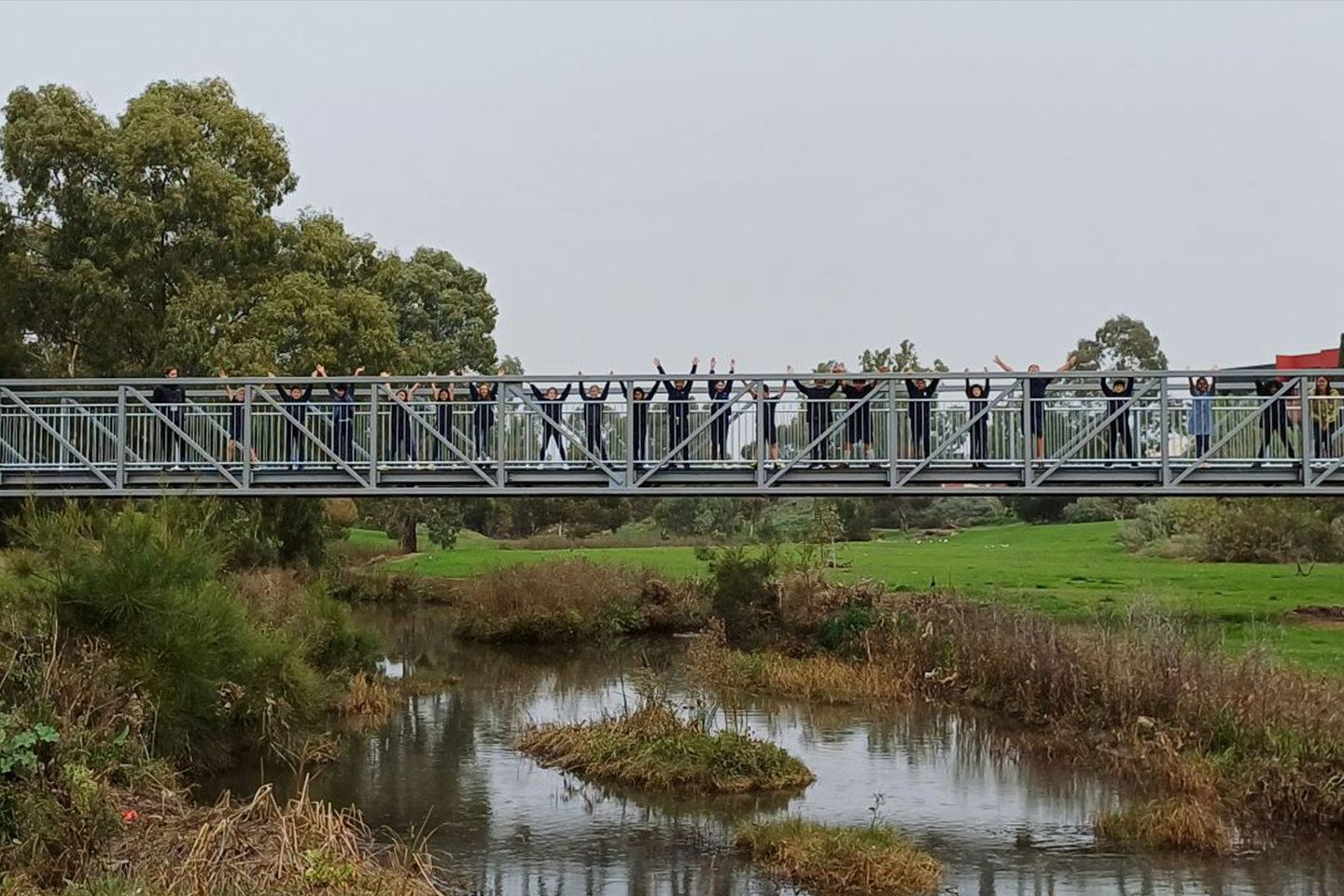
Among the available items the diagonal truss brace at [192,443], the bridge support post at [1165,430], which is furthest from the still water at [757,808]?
the bridge support post at [1165,430]

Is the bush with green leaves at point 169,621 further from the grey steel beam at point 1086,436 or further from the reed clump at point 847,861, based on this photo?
the grey steel beam at point 1086,436

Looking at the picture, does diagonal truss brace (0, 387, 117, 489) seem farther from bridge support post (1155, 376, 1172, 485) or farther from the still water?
bridge support post (1155, 376, 1172, 485)

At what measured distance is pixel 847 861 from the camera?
12.3 m

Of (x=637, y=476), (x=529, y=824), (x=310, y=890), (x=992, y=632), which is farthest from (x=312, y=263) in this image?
(x=310, y=890)

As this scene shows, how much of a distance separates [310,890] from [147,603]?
5.26m

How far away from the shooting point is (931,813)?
14719 millimetres

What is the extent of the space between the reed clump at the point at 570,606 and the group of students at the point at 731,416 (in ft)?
27.4

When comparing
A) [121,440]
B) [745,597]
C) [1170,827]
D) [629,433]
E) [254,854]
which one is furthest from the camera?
[745,597]

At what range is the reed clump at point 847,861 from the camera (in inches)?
476

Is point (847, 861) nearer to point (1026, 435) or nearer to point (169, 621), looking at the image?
point (169, 621)

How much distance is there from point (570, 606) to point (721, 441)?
31.8 feet

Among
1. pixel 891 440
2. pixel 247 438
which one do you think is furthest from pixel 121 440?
pixel 891 440

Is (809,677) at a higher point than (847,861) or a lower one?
higher

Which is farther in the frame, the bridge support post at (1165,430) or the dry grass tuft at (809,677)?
the dry grass tuft at (809,677)
